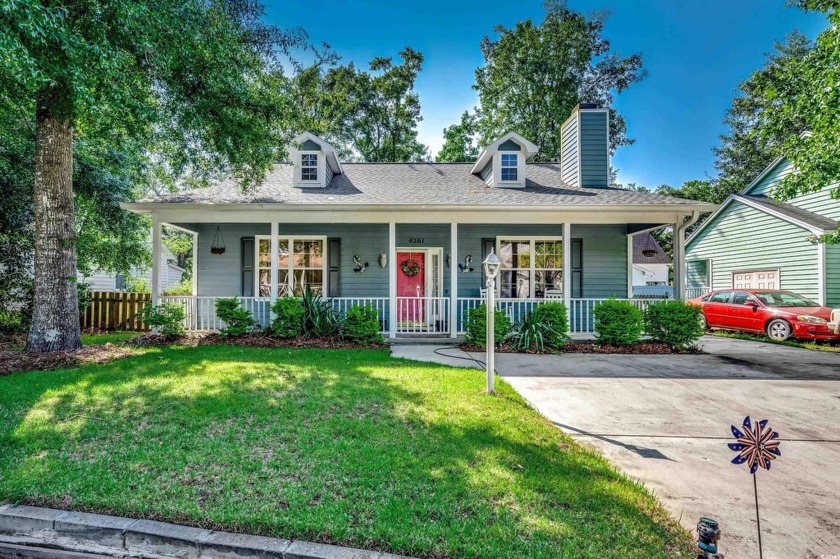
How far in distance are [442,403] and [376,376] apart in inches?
54.8

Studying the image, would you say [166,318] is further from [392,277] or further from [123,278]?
[123,278]

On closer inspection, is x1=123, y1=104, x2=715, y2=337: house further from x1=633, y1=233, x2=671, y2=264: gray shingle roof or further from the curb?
x1=633, y1=233, x2=671, y2=264: gray shingle roof

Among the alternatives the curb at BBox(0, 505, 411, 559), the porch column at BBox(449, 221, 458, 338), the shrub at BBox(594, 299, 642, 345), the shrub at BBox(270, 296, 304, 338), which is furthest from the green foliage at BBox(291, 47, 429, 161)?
the curb at BBox(0, 505, 411, 559)

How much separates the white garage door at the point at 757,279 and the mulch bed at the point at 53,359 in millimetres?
18105

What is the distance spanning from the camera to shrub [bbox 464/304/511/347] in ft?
26.6

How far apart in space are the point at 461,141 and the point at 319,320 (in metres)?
18.6

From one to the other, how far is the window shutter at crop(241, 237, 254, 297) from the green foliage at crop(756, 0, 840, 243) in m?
11.9

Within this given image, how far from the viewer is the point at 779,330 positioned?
1034 cm

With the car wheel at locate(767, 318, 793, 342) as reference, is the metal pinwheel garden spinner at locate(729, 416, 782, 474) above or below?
above

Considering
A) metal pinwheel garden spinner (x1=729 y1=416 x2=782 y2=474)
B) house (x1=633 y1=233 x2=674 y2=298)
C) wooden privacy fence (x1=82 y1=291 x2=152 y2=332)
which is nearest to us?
metal pinwheel garden spinner (x1=729 y1=416 x2=782 y2=474)

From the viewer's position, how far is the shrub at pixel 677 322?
324 inches

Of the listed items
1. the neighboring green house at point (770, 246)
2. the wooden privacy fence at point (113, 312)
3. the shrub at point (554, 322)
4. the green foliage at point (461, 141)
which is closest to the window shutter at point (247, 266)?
the wooden privacy fence at point (113, 312)

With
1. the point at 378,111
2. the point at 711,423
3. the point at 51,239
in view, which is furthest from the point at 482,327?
the point at 378,111

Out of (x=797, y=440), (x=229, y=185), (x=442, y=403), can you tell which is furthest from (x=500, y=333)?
(x=229, y=185)
